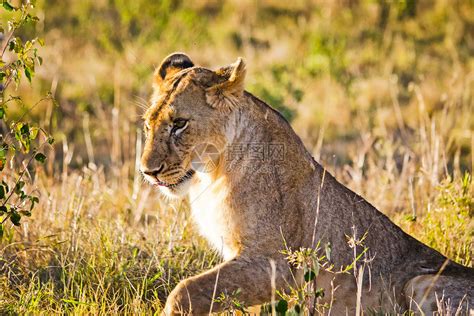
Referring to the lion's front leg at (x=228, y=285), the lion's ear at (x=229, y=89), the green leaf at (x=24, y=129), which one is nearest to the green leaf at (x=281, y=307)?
the lion's front leg at (x=228, y=285)

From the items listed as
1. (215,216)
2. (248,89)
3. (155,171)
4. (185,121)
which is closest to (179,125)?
(185,121)

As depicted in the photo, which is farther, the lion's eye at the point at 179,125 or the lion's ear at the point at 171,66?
the lion's ear at the point at 171,66

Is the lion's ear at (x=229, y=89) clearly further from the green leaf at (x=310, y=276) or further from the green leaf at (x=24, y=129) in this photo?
the green leaf at (x=310, y=276)

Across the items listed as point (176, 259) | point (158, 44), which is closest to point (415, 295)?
point (176, 259)

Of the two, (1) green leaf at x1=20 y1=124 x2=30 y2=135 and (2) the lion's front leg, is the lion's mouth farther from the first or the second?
(1) green leaf at x1=20 y1=124 x2=30 y2=135

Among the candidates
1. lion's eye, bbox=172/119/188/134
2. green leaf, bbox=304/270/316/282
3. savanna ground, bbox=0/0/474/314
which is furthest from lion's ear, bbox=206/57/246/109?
green leaf, bbox=304/270/316/282

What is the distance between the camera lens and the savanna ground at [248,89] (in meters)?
5.62

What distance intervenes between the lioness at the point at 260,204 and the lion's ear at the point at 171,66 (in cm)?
1

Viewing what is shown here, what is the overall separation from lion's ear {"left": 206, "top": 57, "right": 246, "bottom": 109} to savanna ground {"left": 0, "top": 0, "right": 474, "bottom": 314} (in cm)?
56

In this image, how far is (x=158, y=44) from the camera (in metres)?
14.1

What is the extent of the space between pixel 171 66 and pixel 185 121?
0.57 m

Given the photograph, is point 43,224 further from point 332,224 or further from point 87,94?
point 87,94

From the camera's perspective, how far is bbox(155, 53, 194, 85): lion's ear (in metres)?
5.33

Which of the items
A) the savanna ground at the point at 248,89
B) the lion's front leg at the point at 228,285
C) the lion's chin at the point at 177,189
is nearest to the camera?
the lion's front leg at the point at 228,285
